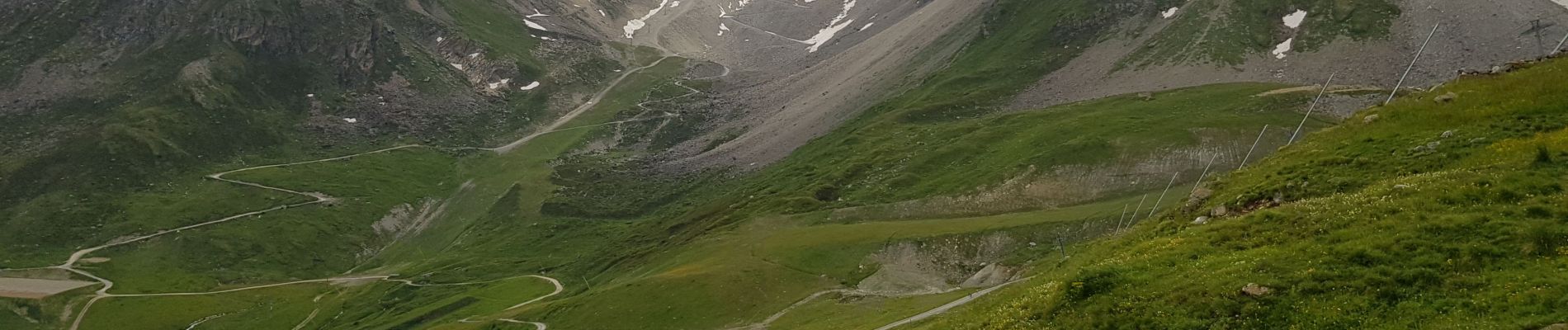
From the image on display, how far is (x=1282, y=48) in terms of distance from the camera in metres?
115

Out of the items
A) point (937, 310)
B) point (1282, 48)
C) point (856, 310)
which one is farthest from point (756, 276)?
point (1282, 48)

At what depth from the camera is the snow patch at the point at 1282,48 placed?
113938 millimetres

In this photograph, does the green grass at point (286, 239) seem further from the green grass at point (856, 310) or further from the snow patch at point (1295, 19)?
the snow patch at point (1295, 19)

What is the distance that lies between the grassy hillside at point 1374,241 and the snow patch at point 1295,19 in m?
92.8

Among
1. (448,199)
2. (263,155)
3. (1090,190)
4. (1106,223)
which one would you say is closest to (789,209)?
(1090,190)

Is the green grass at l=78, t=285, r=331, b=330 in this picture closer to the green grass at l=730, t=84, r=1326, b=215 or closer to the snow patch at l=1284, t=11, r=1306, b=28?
the green grass at l=730, t=84, r=1326, b=215

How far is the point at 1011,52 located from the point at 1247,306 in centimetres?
13347

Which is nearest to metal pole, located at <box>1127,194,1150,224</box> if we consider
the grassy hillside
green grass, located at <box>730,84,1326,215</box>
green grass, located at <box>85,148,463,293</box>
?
green grass, located at <box>730,84,1326,215</box>

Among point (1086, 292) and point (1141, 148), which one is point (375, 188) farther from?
point (1086, 292)

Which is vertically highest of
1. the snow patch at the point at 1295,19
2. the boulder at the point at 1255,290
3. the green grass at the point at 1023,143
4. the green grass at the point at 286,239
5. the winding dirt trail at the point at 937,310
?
the boulder at the point at 1255,290

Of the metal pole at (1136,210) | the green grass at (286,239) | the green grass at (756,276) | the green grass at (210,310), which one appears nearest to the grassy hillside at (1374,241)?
the metal pole at (1136,210)

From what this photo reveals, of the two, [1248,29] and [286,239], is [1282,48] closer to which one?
[1248,29]

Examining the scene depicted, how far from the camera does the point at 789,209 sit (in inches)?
3910

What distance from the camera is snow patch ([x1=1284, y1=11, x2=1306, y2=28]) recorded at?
120 m
